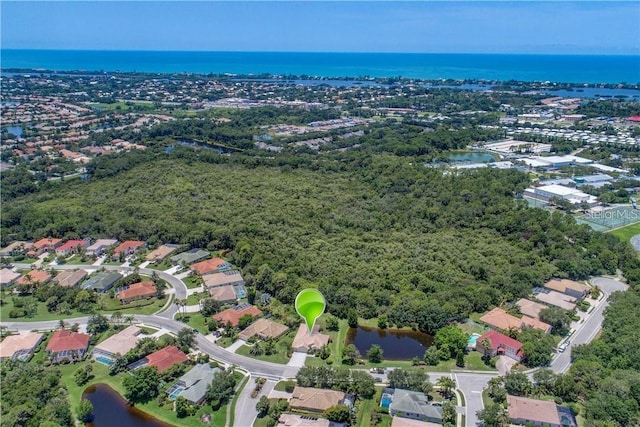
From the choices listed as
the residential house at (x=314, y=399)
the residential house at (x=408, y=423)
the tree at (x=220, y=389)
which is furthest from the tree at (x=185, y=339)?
the residential house at (x=408, y=423)

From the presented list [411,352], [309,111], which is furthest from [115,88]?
[411,352]

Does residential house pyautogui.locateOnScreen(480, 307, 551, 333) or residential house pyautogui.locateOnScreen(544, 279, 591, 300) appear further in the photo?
residential house pyautogui.locateOnScreen(544, 279, 591, 300)

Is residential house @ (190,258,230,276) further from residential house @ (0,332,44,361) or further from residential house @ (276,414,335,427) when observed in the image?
residential house @ (276,414,335,427)

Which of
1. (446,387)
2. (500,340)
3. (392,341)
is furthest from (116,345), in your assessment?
(500,340)

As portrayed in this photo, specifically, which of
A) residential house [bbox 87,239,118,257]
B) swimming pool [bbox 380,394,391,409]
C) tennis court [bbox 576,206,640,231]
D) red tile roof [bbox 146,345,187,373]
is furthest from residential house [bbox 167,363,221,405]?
tennis court [bbox 576,206,640,231]

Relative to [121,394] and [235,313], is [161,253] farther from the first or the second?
[121,394]

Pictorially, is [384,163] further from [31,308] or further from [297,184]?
[31,308]
